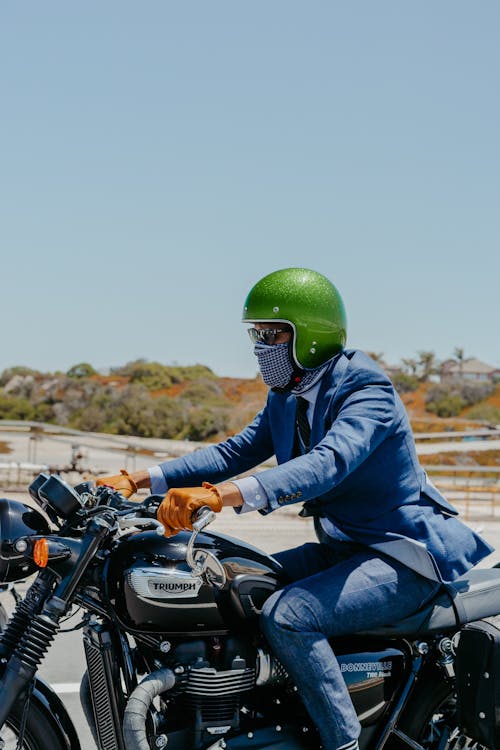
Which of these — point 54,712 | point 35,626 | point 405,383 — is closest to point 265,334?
point 35,626

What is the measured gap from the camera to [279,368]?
3.62 m

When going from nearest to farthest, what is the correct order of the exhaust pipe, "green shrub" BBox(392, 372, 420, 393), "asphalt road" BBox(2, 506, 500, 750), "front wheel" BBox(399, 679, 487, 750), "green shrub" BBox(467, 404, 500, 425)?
1. the exhaust pipe
2. "front wheel" BBox(399, 679, 487, 750)
3. "asphalt road" BBox(2, 506, 500, 750)
4. "green shrub" BBox(467, 404, 500, 425)
5. "green shrub" BBox(392, 372, 420, 393)

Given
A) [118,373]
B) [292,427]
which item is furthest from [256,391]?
[292,427]

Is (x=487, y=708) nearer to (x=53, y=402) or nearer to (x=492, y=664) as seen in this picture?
(x=492, y=664)

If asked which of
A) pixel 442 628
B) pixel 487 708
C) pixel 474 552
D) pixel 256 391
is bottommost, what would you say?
pixel 256 391

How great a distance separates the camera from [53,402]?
48.9 m

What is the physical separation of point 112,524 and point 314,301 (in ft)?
3.55

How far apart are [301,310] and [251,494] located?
0.77m

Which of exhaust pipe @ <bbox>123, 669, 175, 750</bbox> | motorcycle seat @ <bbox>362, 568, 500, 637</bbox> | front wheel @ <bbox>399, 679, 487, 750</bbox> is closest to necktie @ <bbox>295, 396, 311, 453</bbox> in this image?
motorcycle seat @ <bbox>362, 568, 500, 637</bbox>

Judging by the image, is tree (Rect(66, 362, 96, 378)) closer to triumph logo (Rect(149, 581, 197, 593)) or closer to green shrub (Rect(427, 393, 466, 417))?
green shrub (Rect(427, 393, 466, 417))

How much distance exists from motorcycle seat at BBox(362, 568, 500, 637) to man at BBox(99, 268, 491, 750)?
6 cm

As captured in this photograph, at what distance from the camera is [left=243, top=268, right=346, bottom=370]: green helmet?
3.56 meters

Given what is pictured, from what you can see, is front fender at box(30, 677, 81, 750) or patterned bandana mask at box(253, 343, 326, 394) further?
patterned bandana mask at box(253, 343, 326, 394)

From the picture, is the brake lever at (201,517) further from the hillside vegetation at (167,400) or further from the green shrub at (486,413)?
the green shrub at (486,413)
